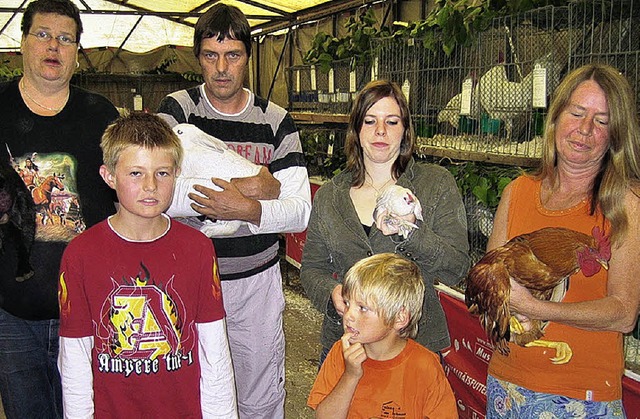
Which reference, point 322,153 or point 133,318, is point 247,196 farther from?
point 322,153

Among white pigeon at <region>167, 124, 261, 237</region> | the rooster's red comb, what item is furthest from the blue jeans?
the rooster's red comb

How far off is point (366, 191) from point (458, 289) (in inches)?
70.7

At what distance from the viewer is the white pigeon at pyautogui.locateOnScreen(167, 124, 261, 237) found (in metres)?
1.96

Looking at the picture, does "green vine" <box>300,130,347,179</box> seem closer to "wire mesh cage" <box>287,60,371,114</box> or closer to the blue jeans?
"wire mesh cage" <box>287,60,371,114</box>

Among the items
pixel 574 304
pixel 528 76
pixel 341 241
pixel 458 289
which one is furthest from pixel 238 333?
pixel 528 76

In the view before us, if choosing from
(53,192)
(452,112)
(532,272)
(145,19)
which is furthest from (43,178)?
(145,19)

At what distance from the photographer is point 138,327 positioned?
1664 mm

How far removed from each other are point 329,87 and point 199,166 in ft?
13.3

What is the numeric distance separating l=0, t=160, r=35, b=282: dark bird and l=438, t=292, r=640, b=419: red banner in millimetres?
2158

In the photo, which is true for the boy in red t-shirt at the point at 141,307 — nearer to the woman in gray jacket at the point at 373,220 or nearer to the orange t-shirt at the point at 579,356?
the woman in gray jacket at the point at 373,220

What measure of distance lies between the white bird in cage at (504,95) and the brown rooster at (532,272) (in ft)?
5.51

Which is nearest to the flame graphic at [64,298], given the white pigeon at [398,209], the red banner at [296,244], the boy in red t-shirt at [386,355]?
the boy in red t-shirt at [386,355]

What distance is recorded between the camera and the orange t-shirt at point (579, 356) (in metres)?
1.59

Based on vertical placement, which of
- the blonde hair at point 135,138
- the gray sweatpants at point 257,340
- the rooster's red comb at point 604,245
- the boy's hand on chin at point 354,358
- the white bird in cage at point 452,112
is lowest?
the gray sweatpants at point 257,340
